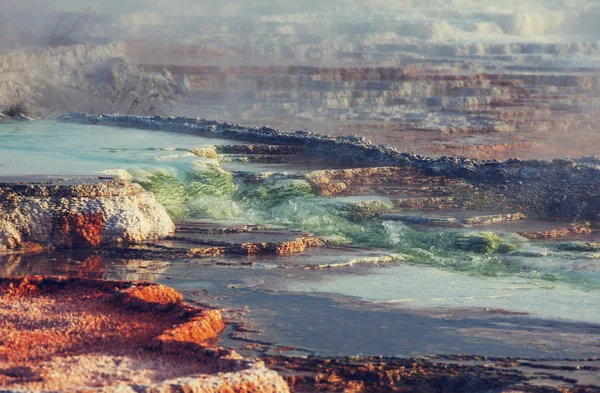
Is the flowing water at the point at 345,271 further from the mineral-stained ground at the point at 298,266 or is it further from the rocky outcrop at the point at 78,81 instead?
the rocky outcrop at the point at 78,81

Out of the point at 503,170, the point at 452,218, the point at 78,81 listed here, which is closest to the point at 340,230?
the point at 452,218

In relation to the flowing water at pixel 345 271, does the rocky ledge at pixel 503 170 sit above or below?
above

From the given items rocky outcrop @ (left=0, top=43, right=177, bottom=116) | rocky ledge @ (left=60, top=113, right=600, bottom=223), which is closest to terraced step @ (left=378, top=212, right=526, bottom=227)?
rocky ledge @ (left=60, top=113, right=600, bottom=223)

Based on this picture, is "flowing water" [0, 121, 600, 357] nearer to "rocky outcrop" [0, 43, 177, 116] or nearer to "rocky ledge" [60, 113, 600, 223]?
"rocky ledge" [60, 113, 600, 223]

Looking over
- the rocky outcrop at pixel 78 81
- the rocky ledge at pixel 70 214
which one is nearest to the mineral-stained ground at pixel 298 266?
the rocky ledge at pixel 70 214

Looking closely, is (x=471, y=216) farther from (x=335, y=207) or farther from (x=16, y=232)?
(x=16, y=232)

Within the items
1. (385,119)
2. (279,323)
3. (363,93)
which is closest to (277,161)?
(279,323)
